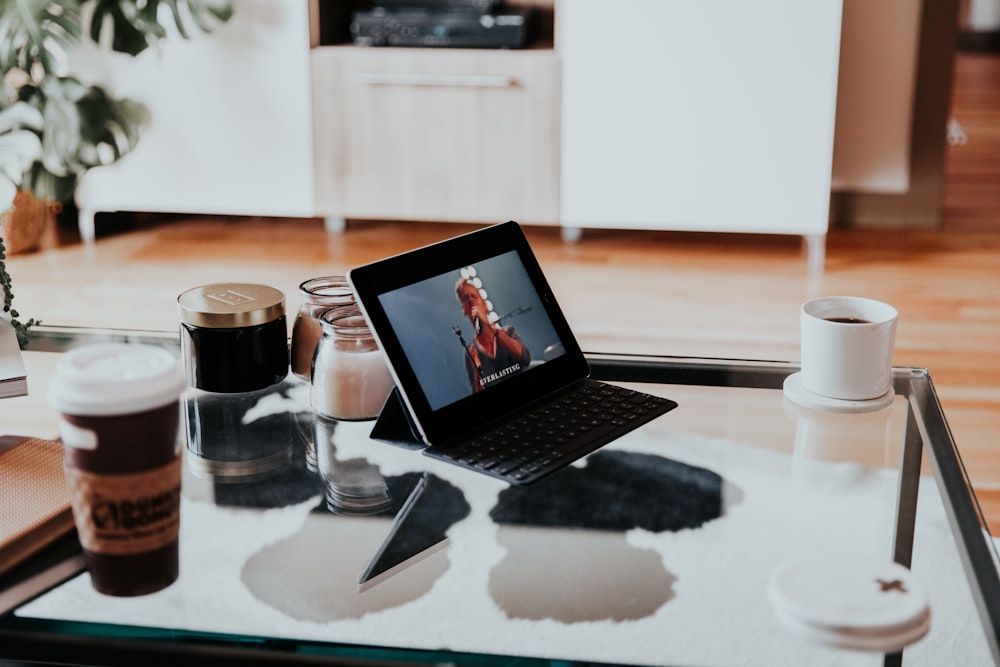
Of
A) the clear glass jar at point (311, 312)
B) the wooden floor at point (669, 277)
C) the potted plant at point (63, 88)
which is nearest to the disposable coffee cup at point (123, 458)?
the clear glass jar at point (311, 312)

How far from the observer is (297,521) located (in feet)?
3.16

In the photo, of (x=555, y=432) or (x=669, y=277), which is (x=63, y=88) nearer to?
(x=669, y=277)

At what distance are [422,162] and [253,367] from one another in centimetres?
201

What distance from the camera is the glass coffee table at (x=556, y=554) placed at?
2.68ft

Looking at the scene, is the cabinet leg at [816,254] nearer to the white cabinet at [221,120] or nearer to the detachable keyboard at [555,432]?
the white cabinet at [221,120]

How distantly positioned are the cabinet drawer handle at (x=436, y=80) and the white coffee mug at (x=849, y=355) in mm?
1976

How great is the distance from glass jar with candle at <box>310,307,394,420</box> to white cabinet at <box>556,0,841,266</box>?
6.57 feet

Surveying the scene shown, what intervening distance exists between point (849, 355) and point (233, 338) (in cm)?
59

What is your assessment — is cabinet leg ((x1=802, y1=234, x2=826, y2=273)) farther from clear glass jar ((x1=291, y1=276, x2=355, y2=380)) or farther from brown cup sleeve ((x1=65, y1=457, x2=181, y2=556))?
brown cup sleeve ((x1=65, y1=457, x2=181, y2=556))

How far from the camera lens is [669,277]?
2996 mm

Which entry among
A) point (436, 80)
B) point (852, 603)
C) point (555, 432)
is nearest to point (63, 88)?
point (436, 80)

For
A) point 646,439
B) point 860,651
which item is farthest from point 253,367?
point 860,651

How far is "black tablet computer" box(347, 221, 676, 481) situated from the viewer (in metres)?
1.04

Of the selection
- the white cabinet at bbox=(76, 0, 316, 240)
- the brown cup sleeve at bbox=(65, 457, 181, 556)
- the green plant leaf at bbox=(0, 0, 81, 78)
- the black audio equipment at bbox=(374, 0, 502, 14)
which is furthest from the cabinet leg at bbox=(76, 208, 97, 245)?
the brown cup sleeve at bbox=(65, 457, 181, 556)
